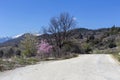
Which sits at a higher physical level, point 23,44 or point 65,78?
point 23,44

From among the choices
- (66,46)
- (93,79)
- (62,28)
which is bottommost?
(93,79)

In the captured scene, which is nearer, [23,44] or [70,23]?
[23,44]

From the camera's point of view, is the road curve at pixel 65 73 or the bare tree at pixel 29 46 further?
the bare tree at pixel 29 46

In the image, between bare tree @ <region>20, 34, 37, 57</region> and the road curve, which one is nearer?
the road curve

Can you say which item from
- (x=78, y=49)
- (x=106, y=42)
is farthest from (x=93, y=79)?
(x=106, y=42)

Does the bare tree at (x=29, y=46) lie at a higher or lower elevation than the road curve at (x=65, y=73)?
higher

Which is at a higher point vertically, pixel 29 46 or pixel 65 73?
pixel 29 46

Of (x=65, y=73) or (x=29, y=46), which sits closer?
(x=65, y=73)

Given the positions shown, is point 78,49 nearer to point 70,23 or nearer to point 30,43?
point 70,23

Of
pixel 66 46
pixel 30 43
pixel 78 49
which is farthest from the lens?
pixel 78 49

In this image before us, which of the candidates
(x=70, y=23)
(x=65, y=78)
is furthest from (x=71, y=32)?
(x=65, y=78)

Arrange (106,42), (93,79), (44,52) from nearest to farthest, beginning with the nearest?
(93,79) < (44,52) < (106,42)

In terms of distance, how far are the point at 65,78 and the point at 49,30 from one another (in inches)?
2862

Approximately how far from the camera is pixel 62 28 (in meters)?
90.8
